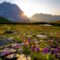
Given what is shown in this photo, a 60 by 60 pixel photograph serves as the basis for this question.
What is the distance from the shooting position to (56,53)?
844 centimetres

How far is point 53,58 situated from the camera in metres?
8.02

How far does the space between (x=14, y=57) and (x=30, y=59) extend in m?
0.81

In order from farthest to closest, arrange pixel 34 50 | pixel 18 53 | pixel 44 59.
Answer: pixel 18 53 → pixel 34 50 → pixel 44 59

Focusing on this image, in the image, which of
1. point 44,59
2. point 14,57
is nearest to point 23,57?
point 14,57

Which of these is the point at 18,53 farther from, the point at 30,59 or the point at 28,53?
the point at 30,59

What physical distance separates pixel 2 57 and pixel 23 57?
3.50 ft

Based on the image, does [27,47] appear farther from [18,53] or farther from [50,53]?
[50,53]

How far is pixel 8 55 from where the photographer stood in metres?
8.77

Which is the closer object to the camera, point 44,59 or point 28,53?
point 44,59

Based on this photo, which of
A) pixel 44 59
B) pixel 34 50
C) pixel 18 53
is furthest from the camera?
pixel 18 53

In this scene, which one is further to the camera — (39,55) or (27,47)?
Result: (27,47)

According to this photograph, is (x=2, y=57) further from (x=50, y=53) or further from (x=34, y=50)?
(x=50, y=53)

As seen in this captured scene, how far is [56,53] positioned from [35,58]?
102cm

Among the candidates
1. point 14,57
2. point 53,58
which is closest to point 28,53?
point 14,57
